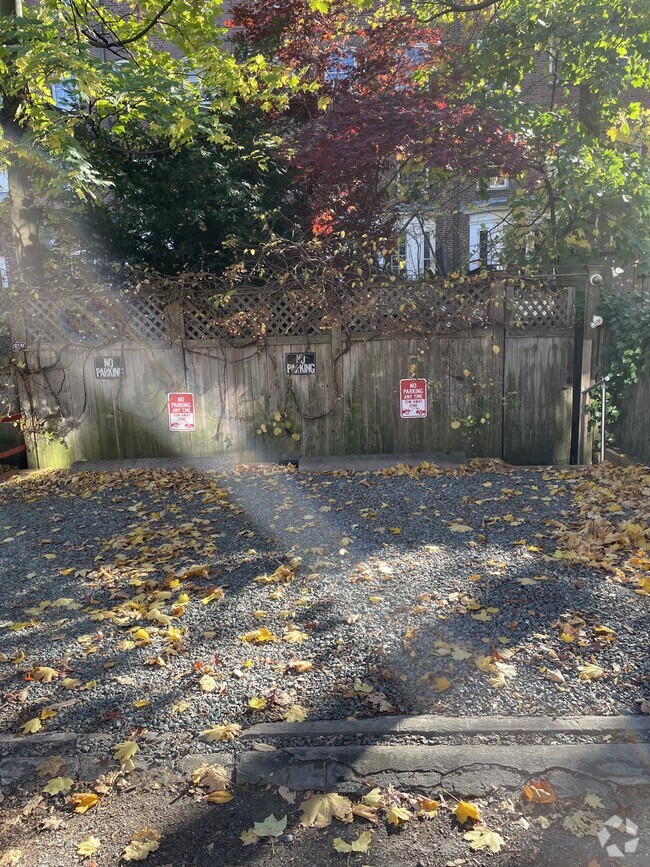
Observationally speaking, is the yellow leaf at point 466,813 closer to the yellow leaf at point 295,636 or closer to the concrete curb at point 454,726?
the concrete curb at point 454,726

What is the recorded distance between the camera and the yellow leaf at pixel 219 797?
8.32 ft

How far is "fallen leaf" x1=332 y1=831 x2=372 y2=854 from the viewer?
2.28 m

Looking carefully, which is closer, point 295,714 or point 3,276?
point 295,714

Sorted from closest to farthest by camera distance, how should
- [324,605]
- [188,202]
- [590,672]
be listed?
[590,672]
[324,605]
[188,202]

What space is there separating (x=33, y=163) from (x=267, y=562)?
5.84 metres

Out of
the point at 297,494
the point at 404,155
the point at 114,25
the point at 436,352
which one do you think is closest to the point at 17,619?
the point at 297,494

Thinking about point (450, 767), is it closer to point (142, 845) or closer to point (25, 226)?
point (142, 845)

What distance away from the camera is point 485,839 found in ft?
7.55

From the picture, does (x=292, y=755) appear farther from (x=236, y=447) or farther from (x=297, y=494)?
(x=236, y=447)

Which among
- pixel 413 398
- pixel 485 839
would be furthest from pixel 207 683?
pixel 413 398

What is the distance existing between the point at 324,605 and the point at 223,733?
1294 mm

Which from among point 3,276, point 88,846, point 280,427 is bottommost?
point 88,846

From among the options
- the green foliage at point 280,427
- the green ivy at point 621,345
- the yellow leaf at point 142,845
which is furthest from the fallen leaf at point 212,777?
the green ivy at point 621,345

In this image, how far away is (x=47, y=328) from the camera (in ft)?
26.9
